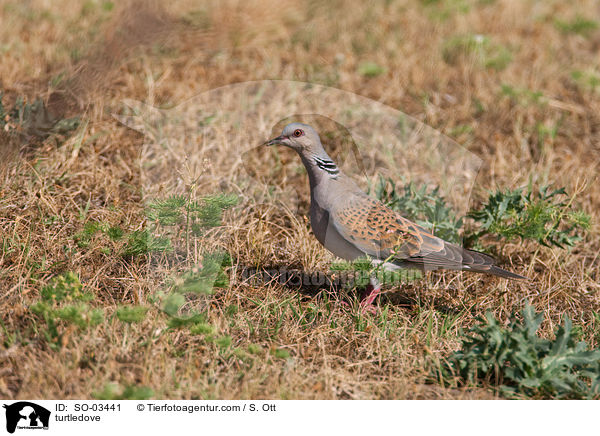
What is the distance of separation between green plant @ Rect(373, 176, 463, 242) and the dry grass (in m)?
0.35

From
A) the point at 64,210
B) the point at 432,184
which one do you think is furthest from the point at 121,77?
the point at 432,184

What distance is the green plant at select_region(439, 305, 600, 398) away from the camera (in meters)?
3.25

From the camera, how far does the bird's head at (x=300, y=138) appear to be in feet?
12.8

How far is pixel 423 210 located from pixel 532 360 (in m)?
1.56

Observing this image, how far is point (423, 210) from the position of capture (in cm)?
457

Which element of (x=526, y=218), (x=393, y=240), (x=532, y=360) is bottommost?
(x=532, y=360)

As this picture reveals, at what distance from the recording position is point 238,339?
12.3ft

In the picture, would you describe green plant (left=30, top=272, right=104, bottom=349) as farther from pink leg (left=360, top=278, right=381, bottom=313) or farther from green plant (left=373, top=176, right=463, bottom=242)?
green plant (left=373, top=176, right=463, bottom=242)

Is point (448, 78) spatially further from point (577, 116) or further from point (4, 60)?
point (4, 60)

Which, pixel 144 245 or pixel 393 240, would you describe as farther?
pixel 144 245

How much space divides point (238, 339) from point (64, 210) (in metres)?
1.67
